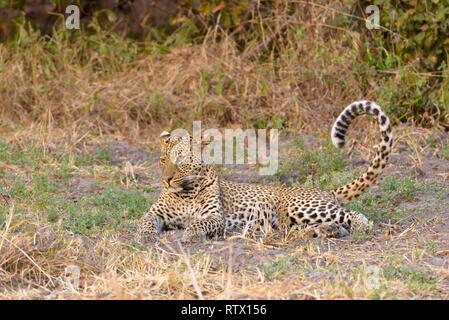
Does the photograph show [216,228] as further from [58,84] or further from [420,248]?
[58,84]

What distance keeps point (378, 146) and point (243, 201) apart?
109 centimetres

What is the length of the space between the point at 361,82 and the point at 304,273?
4.95 meters

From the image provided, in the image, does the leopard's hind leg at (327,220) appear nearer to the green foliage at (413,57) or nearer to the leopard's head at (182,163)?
the leopard's head at (182,163)

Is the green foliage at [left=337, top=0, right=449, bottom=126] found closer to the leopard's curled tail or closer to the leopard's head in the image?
the leopard's curled tail

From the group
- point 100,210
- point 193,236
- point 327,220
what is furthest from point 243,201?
point 100,210

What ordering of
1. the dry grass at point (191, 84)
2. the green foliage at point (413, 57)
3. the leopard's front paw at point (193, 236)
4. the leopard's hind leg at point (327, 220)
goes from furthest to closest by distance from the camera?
1. the dry grass at point (191, 84)
2. the green foliage at point (413, 57)
3. the leopard's hind leg at point (327, 220)
4. the leopard's front paw at point (193, 236)

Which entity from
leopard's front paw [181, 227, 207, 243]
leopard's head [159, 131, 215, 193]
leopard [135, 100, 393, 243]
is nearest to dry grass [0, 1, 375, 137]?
leopard [135, 100, 393, 243]

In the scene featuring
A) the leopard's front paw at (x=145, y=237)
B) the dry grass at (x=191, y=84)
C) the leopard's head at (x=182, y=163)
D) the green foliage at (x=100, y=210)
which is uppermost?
the dry grass at (x=191, y=84)

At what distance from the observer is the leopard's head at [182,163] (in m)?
8.66

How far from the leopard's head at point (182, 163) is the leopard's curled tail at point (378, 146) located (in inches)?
38.8

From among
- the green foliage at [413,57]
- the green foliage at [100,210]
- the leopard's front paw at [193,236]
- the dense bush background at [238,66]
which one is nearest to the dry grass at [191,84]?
the dense bush background at [238,66]

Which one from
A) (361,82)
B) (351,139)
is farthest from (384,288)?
(361,82)

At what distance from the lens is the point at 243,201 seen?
8.89 metres

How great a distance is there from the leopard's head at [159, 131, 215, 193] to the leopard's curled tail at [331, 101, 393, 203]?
3.24ft
